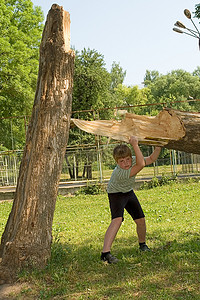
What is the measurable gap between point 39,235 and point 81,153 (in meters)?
14.3

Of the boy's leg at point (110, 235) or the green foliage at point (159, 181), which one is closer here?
the boy's leg at point (110, 235)

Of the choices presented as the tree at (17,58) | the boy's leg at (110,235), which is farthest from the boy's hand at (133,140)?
the tree at (17,58)

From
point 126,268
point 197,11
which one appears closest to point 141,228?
point 126,268

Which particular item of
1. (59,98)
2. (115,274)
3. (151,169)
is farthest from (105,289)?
(151,169)

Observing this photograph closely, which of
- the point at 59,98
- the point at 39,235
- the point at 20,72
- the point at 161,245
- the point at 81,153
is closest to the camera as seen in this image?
the point at 39,235

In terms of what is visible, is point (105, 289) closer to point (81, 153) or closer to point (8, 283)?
point (8, 283)

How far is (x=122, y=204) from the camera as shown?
5.42m

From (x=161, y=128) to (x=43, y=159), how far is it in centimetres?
158

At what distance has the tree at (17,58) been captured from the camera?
27391 millimetres

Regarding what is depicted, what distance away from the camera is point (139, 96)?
59.6 metres

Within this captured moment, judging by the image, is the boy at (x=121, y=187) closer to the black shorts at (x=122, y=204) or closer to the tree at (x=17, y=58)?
the black shorts at (x=122, y=204)

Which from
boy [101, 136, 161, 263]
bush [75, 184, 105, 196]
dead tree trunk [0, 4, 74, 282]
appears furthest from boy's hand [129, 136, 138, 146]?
bush [75, 184, 105, 196]

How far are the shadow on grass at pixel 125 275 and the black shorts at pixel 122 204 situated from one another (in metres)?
0.57

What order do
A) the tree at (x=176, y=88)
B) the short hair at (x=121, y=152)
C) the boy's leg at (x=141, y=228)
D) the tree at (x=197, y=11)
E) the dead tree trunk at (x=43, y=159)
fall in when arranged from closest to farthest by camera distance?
the dead tree trunk at (x=43, y=159) < the short hair at (x=121, y=152) < the boy's leg at (x=141, y=228) < the tree at (x=197, y=11) < the tree at (x=176, y=88)
